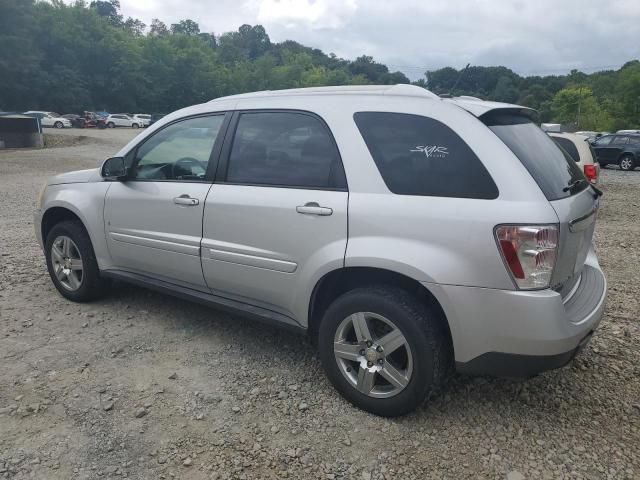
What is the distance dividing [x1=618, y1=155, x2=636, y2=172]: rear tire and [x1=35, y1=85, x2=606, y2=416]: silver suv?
2104 centimetres

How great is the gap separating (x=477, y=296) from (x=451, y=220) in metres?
0.38

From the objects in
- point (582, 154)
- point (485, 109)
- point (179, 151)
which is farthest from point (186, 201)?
point (582, 154)

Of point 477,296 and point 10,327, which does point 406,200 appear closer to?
point 477,296

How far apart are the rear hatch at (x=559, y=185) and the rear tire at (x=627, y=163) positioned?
21155mm

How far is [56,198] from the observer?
4363 mm

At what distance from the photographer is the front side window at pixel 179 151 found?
3561 millimetres

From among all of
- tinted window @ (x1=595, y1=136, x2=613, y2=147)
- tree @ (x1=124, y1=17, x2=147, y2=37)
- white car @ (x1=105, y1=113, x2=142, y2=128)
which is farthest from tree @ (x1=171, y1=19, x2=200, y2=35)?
tinted window @ (x1=595, y1=136, x2=613, y2=147)

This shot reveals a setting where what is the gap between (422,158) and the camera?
2676 millimetres

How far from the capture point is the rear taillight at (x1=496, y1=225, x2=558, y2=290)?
235 cm

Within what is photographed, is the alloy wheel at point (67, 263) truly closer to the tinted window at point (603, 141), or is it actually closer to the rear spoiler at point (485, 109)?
the rear spoiler at point (485, 109)

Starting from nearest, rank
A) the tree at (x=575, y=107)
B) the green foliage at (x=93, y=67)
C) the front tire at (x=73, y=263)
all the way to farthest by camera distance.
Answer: the front tire at (x=73, y=263), the green foliage at (x=93, y=67), the tree at (x=575, y=107)

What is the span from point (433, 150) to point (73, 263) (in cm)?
326

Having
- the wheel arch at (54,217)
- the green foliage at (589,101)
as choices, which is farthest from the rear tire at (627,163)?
the green foliage at (589,101)

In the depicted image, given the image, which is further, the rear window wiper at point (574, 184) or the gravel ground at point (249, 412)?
the rear window wiper at point (574, 184)
